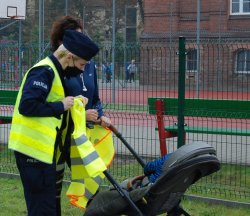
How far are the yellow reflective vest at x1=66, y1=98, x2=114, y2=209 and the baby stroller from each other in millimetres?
232

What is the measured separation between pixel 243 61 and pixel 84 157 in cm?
472

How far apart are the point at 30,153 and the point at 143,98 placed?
4272mm

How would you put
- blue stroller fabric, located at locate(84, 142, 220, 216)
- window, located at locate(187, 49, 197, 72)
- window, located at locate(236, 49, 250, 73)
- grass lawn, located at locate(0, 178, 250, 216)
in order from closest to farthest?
blue stroller fabric, located at locate(84, 142, 220, 216) → grass lawn, located at locate(0, 178, 250, 216) → window, located at locate(236, 49, 250, 73) → window, located at locate(187, 49, 197, 72)

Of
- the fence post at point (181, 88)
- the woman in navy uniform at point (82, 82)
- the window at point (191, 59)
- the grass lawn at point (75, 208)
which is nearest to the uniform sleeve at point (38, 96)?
the woman in navy uniform at point (82, 82)

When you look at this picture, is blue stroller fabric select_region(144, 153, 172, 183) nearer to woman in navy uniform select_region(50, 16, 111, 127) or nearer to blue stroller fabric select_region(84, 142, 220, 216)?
Result: blue stroller fabric select_region(84, 142, 220, 216)

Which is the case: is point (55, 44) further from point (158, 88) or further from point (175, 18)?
point (175, 18)

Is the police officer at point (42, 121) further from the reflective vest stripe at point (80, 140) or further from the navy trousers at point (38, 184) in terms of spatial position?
the reflective vest stripe at point (80, 140)

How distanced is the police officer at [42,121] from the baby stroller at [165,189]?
0.41m

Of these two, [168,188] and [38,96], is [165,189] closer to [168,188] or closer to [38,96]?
[168,188]

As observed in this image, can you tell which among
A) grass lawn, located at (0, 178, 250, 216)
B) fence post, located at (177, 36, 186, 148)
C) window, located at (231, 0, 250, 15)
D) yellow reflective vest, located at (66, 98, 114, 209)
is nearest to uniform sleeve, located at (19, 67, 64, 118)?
yellow reflective vest, located at (66, 98, 114, 209)

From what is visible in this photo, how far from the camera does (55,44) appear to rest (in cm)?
533

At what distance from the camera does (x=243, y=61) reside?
342 inches


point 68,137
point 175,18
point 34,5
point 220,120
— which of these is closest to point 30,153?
point 68,137

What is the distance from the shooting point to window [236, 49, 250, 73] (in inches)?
318
